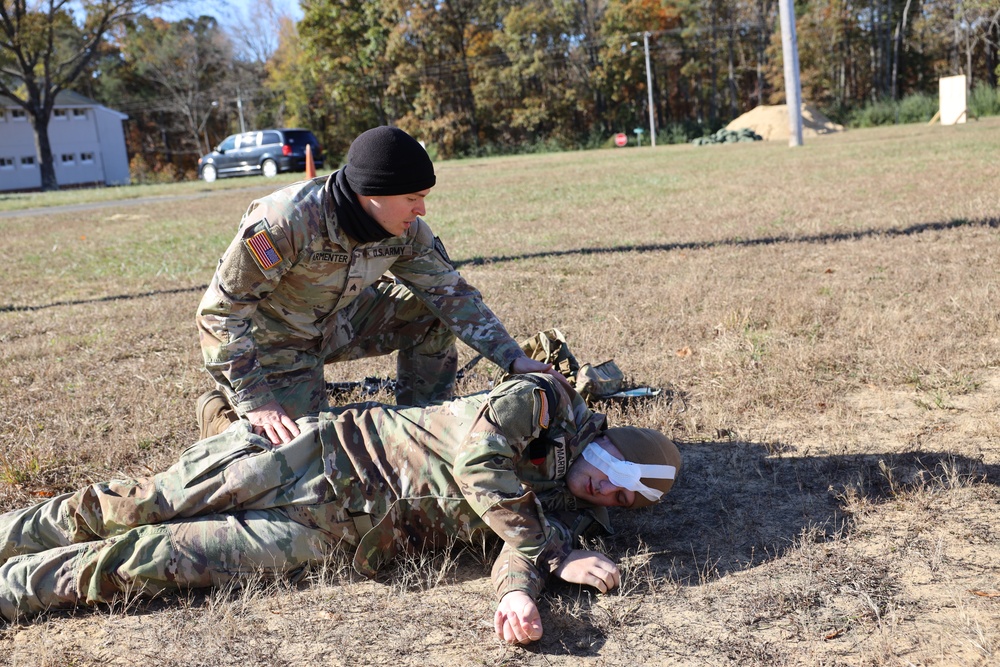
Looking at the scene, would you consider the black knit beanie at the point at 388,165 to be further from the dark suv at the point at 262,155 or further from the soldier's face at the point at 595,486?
the dark suv at the point at 262,155

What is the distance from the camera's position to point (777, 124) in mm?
35938

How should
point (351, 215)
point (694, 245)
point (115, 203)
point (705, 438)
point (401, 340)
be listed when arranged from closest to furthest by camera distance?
point (351, 215) < point (705, 438) < point (401, 340) < point (694, 245) < point (115, 203)

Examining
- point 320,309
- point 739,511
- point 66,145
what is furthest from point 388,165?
point 66,145

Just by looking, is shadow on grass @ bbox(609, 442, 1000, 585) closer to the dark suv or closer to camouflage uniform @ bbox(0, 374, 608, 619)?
camouflage uniform @ bbox(0, 374, 608, 619)

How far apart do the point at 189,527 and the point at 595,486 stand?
135 cm

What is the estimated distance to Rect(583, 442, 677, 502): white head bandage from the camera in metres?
3.03

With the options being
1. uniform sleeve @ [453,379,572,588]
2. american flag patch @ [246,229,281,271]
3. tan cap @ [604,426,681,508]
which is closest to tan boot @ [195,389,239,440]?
american flag patch @ [246,229,281,271]

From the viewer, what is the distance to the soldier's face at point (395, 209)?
3.32 metres

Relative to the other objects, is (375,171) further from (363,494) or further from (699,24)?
(699,24)

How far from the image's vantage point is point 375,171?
3.23m

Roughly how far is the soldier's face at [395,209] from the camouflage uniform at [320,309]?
19 cm

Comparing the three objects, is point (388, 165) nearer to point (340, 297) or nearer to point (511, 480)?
point (340, 297)

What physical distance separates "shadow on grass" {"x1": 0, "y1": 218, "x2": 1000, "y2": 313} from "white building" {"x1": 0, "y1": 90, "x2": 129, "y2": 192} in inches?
1749

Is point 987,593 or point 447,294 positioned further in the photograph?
point 447,294
